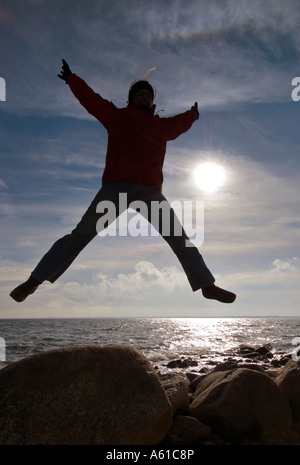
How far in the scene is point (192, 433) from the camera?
3604 mm

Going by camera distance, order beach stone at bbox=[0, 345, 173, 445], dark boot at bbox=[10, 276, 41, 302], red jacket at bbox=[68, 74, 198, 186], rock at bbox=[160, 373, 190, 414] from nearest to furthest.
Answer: beach stone at bbox=[0, 345, 173, 445] < rock at bbox=[160, 373, 190, 414] < dark boot at bbox=[10, 276, 41, 302] < red jacket at bbox=[68, 74, 198, 186]

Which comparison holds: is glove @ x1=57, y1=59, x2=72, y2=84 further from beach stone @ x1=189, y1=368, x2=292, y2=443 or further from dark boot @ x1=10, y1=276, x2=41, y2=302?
beach stone @ x1=189, y1=368, x2=292, y2=443

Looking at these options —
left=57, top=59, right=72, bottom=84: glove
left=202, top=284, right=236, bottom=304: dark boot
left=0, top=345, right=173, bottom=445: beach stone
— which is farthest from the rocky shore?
left=57, top=59, right=72, bottom=84: glove

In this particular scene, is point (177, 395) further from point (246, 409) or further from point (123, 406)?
point (123, 406)

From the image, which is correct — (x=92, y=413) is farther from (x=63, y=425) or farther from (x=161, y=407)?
(x=161, y=407)

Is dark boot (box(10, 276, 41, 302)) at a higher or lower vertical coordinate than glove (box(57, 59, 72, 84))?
lower

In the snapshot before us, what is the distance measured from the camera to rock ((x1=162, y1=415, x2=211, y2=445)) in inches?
138

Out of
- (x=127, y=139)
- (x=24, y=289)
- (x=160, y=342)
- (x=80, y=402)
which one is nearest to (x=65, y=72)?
(x=127, y=139)

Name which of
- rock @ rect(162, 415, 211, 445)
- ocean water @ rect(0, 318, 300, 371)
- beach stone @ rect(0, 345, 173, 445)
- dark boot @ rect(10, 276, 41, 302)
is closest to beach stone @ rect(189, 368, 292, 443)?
rock @ rect(162, 415, 211, 445)

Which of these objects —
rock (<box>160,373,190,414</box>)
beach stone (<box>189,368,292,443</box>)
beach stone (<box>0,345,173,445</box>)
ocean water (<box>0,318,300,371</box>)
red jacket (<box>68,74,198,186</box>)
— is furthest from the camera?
ocean water (<box>0,318,300,371</box>)

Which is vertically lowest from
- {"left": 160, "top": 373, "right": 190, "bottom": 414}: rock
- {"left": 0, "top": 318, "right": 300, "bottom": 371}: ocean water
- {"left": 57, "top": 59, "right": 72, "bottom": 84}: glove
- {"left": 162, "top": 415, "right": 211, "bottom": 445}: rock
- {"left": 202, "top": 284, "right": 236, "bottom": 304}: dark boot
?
{"left": 0, "top": 318, "right": 300, "bottom": 371}: ocean water

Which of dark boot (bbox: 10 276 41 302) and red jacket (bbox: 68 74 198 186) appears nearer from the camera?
dark boot (bbox: 10 276 41 302)

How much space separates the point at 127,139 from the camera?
14.9 ft
